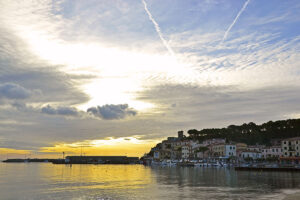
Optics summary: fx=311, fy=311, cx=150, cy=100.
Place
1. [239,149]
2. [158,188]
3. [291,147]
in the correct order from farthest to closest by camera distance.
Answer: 1. [239,149]
2. [291,147]
3. [158,188]

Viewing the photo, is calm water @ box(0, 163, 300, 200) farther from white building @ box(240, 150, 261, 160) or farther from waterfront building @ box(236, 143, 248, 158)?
waterfront building @ box(236, 143, 248, 158)

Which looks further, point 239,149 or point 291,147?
point 239,149

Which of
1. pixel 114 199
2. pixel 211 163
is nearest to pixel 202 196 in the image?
pixel 114 199

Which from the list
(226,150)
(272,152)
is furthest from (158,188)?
(226,150)

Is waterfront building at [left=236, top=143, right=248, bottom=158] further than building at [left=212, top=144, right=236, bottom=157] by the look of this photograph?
No

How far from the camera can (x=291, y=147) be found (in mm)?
149625

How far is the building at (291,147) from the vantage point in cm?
14612

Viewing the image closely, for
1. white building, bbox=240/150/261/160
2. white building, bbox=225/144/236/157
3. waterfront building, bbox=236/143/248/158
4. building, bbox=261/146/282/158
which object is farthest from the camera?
white building, bbox=225/144/236/157

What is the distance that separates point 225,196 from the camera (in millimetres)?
48000

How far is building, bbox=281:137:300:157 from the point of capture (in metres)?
146

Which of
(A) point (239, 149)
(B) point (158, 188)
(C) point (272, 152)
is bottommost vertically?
(B) point (158, 188)

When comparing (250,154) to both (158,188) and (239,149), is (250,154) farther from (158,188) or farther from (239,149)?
(158,188)

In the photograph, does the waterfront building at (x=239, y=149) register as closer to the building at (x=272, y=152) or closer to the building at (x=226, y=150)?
the building at (x=226, y=150)

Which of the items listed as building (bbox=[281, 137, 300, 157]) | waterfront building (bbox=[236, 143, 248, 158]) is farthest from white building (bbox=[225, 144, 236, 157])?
building (bbox=[281, 137, 300, 157])
